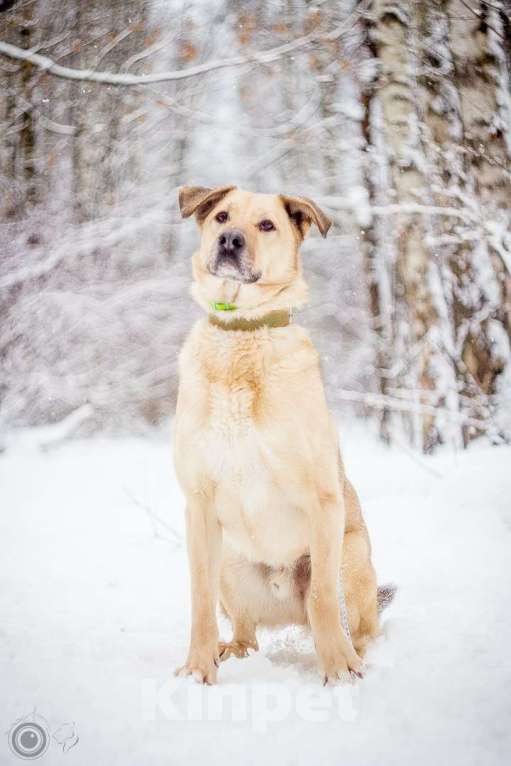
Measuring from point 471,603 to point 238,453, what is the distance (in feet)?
4.71

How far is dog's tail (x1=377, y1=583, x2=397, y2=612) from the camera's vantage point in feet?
8.50

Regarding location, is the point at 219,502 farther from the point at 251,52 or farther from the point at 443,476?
the point at 251,52

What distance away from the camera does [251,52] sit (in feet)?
20.8

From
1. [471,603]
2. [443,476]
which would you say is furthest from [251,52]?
[471,603]

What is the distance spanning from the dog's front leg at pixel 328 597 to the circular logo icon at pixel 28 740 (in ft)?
3.15

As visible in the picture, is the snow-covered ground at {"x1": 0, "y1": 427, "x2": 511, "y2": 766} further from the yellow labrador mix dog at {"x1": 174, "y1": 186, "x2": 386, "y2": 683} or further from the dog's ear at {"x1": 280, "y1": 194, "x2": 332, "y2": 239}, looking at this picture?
the dog's ear at {"x1": 280, "y1": 194, "x2": 332, "y2": 239}

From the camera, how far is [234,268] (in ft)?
7.84

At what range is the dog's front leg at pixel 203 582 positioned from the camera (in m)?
2.07

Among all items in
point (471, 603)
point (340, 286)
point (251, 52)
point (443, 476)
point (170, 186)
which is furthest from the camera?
point (340, 286)

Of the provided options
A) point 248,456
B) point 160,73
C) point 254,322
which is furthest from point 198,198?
point 160,73

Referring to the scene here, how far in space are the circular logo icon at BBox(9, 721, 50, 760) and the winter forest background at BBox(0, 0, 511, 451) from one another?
12.1ft

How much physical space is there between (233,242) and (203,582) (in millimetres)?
1409

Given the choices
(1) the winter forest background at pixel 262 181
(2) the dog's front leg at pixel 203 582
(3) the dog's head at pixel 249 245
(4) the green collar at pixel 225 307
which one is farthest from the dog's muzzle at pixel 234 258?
(1) the winter forest background at pixel 262 181

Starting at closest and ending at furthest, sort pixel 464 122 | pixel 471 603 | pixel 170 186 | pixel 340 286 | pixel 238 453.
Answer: pixel 238 453 → pixel 471 603 → pixel 464 122 → pixel 170 186 → pixel 340 286
